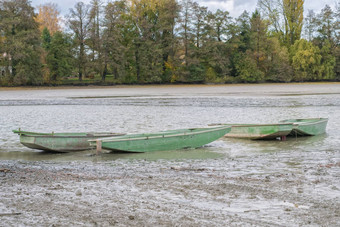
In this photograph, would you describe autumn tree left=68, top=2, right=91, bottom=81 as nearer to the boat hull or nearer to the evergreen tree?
the evergreen tree

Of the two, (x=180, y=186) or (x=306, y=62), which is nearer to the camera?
(x=180, y=186)

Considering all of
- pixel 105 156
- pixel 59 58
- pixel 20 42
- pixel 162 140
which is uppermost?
pixel 20 42

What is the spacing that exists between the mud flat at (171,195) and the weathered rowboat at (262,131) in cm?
462

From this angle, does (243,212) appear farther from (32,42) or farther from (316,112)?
(32,42)

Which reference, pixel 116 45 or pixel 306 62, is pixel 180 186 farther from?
pixel 306 62

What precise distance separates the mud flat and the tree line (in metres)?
62.9

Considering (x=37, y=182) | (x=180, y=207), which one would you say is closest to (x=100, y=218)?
(x=180, y=207)

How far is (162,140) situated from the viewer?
13562 millimetres

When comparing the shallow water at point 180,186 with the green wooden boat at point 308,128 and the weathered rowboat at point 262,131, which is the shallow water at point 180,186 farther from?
the green wooden boat at point 308,128

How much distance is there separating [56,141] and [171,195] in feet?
22.3

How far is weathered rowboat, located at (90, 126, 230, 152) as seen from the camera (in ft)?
42.4

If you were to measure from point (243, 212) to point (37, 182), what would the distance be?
173 inches

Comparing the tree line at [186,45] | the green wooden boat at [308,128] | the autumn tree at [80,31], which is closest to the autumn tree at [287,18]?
the tree line at [186,45]

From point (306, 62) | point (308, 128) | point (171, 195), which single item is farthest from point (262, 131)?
point (306, 62)
